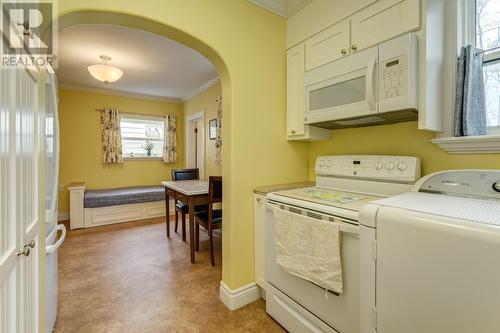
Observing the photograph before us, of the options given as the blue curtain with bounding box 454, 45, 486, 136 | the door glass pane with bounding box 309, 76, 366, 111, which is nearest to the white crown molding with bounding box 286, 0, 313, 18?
the door glass pane with bounding box 309, 76, 366, 111

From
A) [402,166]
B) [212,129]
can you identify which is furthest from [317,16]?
[212,129]

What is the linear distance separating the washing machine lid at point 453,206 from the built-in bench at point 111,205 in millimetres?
4200

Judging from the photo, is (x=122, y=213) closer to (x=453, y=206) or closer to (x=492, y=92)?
(x=453, y=206)

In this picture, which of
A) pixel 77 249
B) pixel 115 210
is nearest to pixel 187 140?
pixel 115 210

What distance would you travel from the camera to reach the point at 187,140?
17.3 ft

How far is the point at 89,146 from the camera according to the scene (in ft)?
14.6

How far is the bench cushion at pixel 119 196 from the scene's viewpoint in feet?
12.6

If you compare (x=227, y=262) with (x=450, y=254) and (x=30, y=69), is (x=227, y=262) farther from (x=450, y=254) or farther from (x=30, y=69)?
(x=30, y=69)

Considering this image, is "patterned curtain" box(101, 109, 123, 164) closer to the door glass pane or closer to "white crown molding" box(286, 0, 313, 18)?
"white crown molding" box(286, 0, 313, 18)

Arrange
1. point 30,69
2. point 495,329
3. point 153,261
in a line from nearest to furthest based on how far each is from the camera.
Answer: point 495,329, point 30,69, point 153,261

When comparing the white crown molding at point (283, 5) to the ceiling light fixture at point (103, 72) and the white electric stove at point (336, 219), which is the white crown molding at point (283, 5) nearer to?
the white electric stove at point (336, 219)

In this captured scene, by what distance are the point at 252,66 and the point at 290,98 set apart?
1.39 ft

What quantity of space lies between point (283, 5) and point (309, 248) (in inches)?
80.2

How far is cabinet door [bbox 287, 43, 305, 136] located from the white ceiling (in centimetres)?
161
